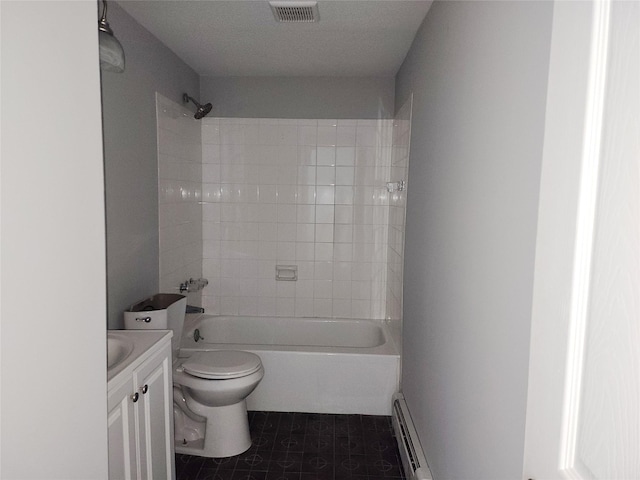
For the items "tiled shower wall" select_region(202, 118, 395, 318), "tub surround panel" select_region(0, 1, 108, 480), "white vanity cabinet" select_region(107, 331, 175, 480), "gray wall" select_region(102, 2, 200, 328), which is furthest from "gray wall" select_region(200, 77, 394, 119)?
"tub surround panel" select_region(0, 1, 108, 480)

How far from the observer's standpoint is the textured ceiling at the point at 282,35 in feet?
8.36

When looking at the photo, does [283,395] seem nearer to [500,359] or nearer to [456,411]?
[456,411]

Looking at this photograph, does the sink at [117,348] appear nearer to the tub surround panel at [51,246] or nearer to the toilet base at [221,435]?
the tub surround panel at [51,246]

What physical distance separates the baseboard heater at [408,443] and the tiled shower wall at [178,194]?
1.66m

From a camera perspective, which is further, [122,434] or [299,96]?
[299,96]

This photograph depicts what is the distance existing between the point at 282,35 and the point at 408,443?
2362mm

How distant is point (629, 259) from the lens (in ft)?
2.07

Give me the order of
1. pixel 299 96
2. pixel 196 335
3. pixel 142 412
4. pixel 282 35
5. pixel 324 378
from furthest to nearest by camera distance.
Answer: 1. pixel 299 96
2. pixel 196 335
3. pixel 324 378
4. pixel 282 35
5. pixel 142 412

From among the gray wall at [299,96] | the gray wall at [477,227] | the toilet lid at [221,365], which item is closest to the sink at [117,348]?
the toilet lid at [221,365]

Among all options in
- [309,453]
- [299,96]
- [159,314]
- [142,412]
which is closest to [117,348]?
[142,412]

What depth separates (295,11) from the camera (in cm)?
256

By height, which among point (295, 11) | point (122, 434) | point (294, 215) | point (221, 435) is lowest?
point (221, 435)

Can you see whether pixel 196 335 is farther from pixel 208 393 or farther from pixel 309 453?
pixel 309 453

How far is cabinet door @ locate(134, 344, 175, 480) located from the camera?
1841mm
